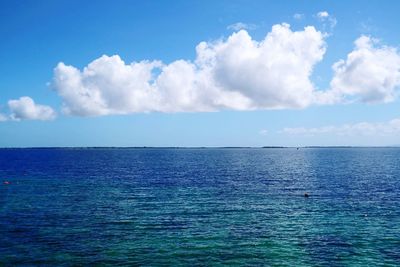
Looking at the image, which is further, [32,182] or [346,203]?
[32,182]

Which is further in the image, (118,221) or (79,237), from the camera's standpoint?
(118,221)

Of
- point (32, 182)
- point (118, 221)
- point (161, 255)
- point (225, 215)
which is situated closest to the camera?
point (161, 255)

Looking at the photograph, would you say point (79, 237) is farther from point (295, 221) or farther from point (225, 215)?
point (295, 221)

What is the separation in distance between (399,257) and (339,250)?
266 inches

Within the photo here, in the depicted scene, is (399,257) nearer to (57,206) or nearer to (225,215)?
(225,215)

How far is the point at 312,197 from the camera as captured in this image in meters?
84.2

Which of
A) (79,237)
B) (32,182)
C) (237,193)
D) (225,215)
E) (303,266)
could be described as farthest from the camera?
(32,182)

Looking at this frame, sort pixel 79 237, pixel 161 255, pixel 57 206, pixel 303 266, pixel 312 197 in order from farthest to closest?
pixel 312 197
pixel 57 206
pixel 79 237
pixel 161 255
pixel 303 266

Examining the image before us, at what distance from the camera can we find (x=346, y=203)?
75.9 m

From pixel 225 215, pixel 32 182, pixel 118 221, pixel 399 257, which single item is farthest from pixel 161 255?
pixel 32 182

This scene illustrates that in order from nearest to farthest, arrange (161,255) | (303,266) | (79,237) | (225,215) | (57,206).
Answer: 1. (303,266)
2. (161,255)
3. (79,237)
4. (225,215)
5. (57,206)

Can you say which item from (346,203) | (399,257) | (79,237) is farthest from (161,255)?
(346,203)

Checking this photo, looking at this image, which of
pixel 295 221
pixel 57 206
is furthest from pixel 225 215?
pixel 57 206

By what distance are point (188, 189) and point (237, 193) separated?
13.4m
